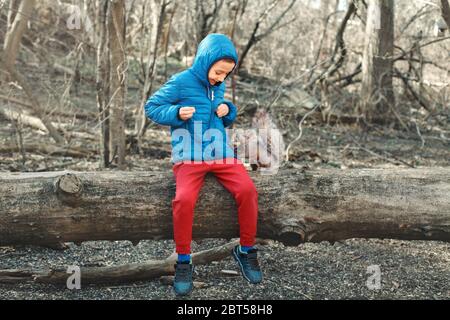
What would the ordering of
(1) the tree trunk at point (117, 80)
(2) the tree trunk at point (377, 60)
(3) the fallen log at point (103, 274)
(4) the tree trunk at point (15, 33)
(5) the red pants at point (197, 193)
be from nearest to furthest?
1. (5) the red pants at point (197, 193)
2. (3) the fallen log at point (103, 274)
3. (1) the tree trunk at point (117, 80)
4. (4) the tree trunk at point (15, 33)
5. (2) the tree trunk at point (377, 60)

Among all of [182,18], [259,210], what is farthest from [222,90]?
[182,18]

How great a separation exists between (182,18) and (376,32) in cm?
365

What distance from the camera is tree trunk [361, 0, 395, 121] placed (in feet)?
28.8

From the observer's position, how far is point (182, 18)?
35.7 ft

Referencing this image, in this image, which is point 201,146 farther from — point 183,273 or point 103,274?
point 103,274

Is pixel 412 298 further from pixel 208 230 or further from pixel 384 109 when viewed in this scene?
pixel 384 109

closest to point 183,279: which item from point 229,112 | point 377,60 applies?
point 229,112

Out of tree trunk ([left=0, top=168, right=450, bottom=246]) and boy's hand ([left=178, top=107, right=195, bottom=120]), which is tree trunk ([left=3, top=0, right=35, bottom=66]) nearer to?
tree trunk ([left=0, top=168, right=450, bottom=246])

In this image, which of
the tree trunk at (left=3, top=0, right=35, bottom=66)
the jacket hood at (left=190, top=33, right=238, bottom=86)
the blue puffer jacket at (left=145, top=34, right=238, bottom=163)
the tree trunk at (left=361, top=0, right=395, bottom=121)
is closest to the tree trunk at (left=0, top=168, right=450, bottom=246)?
the blue puffer jacket at (left=145, top=34, right=238, bottom=163)

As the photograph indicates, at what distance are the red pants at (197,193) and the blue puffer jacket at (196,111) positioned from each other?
60mm

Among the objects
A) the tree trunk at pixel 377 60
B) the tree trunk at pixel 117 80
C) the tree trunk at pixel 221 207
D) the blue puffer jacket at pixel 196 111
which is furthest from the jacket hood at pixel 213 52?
the tree trunk at pixel 377 60

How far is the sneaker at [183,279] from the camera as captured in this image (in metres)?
3.19

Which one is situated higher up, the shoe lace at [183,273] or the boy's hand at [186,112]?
the boy's hand at [186,112]

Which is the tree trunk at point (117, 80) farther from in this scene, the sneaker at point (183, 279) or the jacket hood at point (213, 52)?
the sneaker at point (183, 279)
